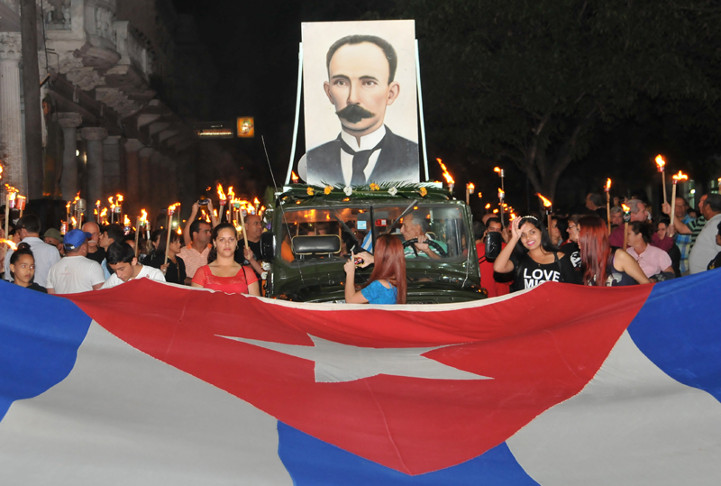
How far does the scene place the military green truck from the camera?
8.02m

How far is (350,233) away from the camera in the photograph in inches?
324

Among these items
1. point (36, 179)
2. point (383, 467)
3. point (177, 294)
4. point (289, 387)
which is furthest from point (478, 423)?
point (36, 179)

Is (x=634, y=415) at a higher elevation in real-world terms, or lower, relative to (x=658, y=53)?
lower

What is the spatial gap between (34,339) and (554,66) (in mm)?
20291

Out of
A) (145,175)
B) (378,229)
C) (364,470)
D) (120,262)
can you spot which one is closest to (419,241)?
(378,229)

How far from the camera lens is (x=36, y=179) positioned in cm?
1714

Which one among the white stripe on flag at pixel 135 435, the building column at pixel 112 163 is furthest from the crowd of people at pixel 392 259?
the building column at pixel 112 163

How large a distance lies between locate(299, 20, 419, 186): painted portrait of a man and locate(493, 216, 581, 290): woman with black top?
252 cm

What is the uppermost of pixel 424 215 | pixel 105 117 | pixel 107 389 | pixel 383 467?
pixel 105 117

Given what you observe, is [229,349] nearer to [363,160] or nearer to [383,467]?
[383,467]

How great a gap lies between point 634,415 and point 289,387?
1610 millimetres

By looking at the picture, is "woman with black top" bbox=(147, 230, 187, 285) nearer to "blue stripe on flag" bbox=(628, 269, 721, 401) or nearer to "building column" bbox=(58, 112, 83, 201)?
"blue stripe on flag" bbox=(628, 269, 721, 401)

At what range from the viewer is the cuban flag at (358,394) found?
3637mm

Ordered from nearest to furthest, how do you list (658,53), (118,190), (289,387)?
1. (289,387)
2. (658,53)
3. (118,190)
